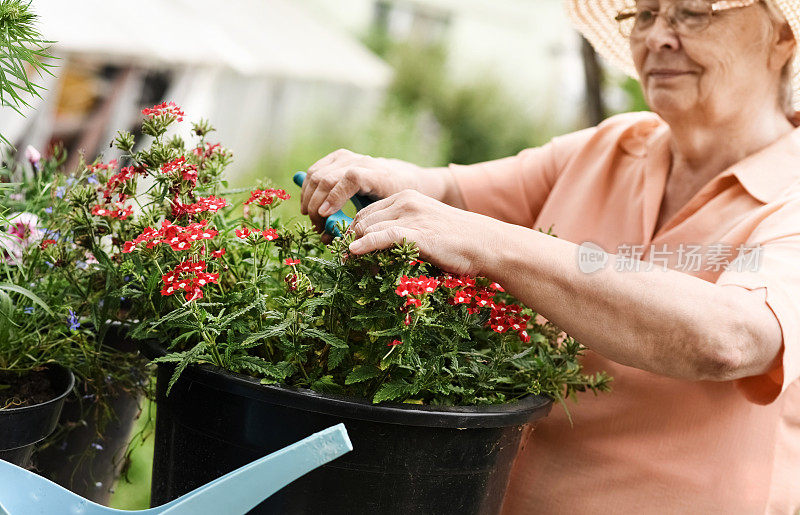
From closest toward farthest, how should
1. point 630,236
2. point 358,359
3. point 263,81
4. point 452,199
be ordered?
point 358,359 < point 630,236 < point 452,199 < point 263,81

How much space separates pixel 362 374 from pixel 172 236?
318 mm

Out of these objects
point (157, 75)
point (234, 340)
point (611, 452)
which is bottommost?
point (157, 75)

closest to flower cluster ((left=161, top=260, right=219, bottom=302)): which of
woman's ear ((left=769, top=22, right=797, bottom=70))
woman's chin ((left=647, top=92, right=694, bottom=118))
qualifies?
woman's chin ((left=647, top=92, right=694, bottom=118))

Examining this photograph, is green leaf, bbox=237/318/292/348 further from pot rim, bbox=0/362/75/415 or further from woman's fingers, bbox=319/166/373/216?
woman's fingers, bbox=319/166/373/216

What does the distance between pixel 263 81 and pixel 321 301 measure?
27.6 ft

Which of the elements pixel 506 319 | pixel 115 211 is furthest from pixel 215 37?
pixel 506 319

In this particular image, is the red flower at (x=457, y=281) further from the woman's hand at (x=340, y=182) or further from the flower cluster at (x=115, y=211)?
the flower cluster at (x=115, y=211)

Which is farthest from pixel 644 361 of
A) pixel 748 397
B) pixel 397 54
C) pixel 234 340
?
pixel 397 54

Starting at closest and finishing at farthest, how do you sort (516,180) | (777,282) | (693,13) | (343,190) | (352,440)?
(352,440), (777,282), (343,190), (693,13), (516,180)

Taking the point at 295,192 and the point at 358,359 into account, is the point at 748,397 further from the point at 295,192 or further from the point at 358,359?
A: the point at 295,192

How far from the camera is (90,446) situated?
1.54 m

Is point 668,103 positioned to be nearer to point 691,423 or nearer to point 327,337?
point 691,423

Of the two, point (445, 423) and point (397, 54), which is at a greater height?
point (445, 423)

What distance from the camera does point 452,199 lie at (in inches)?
80.1
